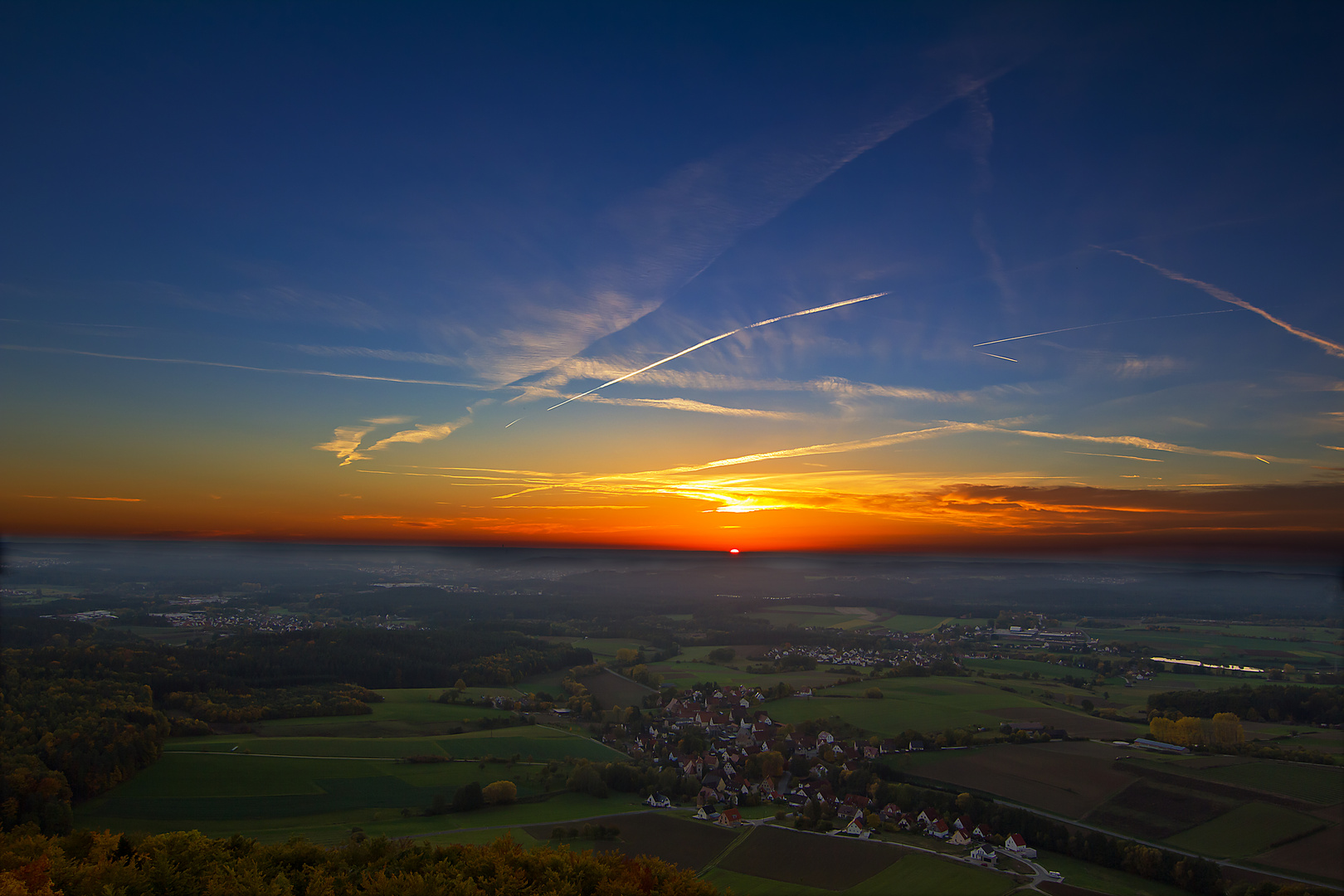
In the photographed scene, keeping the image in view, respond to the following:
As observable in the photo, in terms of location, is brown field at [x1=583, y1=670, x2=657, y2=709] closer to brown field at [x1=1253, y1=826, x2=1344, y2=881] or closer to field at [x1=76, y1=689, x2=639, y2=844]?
field at [x1=76, y1=689, x2=639, y2=844]

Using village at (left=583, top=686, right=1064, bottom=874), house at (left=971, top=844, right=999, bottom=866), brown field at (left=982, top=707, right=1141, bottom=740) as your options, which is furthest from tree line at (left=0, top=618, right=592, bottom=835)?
brown field at (left=982, top=707, right=1141, bottom=740)

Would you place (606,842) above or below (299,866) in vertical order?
below

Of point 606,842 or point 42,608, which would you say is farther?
point 42,608

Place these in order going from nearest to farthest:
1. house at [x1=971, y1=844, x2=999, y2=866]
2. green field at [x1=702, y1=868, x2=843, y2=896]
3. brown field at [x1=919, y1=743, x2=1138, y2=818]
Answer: green field at [x1=702, y1=868, x2=843, y2=896] < house at [x1=971, y1=844, x2=999, y2=866] < brown field at [x1=919, y1=743, x2=1138, y2=818]

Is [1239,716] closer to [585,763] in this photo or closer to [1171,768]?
[1171,768]

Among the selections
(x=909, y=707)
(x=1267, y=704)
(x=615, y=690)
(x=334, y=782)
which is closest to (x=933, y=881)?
(x=909, y=707)

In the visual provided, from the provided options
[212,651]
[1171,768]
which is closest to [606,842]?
[1171,768]

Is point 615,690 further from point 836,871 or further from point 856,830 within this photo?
point 836,871
